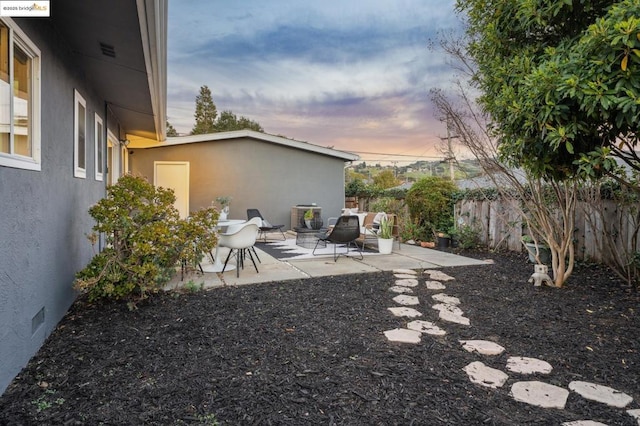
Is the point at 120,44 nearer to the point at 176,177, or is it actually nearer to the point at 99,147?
the point at 99,147

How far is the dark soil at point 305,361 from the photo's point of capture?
194 centimetres

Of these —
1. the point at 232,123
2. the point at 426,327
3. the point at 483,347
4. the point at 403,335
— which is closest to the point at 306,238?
the point at 426,327

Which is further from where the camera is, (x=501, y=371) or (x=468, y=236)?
(x=468, y=236)

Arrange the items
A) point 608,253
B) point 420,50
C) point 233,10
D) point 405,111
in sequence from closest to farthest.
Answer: point 608,253
point 233,10
point 420,50
point 405,111

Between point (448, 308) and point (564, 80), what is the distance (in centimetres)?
247

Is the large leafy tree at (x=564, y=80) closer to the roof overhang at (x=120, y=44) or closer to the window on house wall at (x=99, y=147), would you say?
the roof overhang at (x=120, y=44)

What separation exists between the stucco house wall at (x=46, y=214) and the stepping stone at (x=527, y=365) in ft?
10.9

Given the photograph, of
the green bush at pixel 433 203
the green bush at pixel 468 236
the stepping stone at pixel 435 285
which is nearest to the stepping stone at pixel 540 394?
the stepping stone at pixel 435 285

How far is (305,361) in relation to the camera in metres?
2.55

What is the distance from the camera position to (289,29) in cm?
1054

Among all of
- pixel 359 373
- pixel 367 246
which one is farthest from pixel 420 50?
pixel 359 373

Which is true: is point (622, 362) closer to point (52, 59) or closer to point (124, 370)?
point (124, 370)

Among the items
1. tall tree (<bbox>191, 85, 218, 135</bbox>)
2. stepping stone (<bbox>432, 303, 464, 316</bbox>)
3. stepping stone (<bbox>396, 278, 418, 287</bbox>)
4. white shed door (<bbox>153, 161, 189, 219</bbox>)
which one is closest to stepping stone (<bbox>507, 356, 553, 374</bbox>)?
stepping stone (<bbox>432, 303, 464, 316</bbox>)

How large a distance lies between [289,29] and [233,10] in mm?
2669
